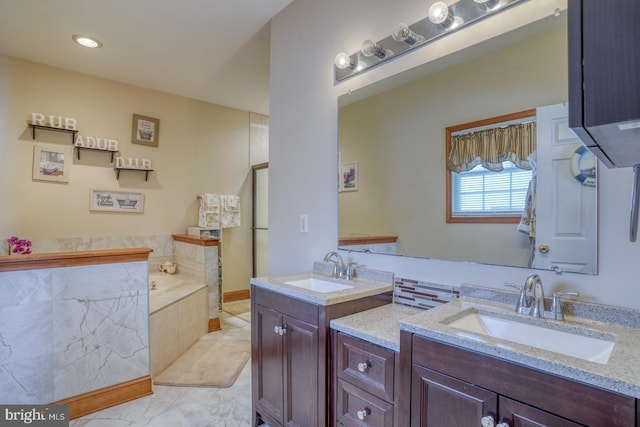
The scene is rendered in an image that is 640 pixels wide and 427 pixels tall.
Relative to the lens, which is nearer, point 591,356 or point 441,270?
point 591,356

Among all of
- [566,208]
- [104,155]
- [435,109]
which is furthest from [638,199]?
[104,155]

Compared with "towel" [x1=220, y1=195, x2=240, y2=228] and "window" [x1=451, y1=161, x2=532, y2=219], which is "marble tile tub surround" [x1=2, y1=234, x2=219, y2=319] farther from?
"window" [x1=451, y1=161, x2=532, y2=219]

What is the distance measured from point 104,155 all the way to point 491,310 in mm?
3930

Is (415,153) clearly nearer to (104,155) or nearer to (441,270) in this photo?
(441,270)

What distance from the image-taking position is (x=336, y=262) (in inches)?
77.2

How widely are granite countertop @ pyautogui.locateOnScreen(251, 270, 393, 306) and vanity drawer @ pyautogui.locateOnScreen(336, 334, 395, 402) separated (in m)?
0.18

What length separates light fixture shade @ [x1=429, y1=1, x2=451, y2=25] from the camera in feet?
4.76

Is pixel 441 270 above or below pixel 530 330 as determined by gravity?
above

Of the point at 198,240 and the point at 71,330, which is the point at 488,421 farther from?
the point at 198,240

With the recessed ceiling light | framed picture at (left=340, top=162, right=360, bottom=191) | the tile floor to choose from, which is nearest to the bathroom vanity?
framed picture at (left=340, top=162, right=360, bottom=191)

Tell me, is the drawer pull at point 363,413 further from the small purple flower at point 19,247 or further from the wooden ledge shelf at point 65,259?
the small purple flower at point 19,247

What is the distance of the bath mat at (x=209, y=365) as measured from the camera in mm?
2487

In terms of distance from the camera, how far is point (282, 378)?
1674 millimetres

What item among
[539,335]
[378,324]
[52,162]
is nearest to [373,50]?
[378,324]
